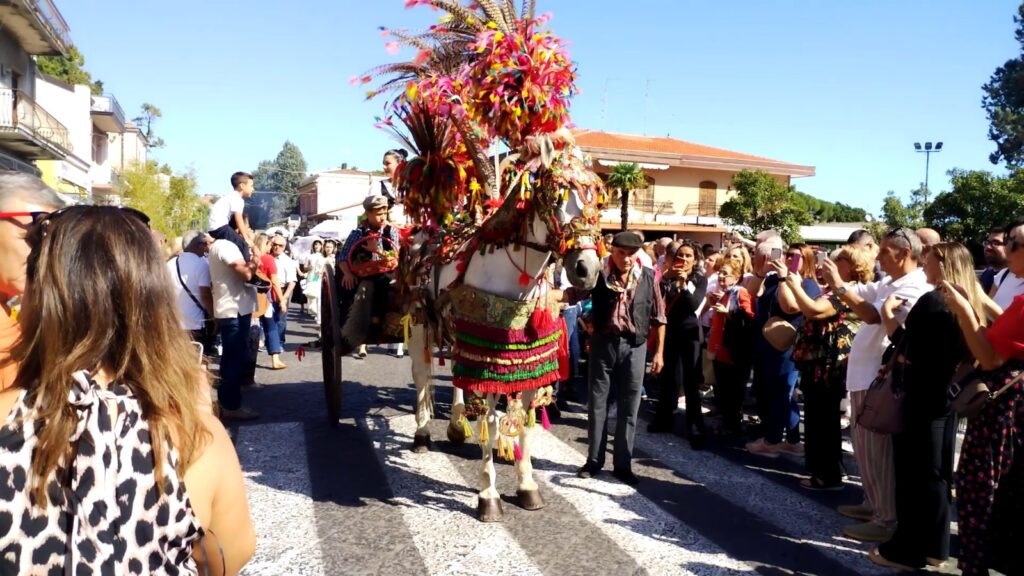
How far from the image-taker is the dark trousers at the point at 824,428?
5.28 metres

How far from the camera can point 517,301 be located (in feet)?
14.9

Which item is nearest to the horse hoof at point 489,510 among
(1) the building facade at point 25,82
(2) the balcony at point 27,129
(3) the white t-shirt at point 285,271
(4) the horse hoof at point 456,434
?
(4) the horse hoof at point 456,434

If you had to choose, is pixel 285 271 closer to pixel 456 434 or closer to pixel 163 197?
pixel 456 434

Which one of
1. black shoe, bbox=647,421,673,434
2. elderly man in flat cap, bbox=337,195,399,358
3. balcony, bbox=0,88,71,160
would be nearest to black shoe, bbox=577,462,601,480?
black shoe, bbox=647,421,673,434

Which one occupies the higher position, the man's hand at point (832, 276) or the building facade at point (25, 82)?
the building facade at point (25, 82)

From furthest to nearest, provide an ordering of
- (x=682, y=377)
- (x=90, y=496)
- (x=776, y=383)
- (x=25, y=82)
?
1. (x=25, y=82)
2. (x=682, y=377)
3. (x=776, y=383)
4. (x=90, y=496)

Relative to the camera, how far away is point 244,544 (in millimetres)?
1719

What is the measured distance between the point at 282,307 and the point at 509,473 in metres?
5.90

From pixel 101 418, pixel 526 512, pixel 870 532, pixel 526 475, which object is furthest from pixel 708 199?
pixel 101 418

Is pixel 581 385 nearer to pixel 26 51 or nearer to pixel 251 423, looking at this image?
pixel 251 423

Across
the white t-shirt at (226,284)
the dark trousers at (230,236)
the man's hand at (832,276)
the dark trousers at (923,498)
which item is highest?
the dark trousers at (230,236)

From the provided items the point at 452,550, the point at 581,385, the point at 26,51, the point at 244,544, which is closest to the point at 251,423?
the point at 452,550

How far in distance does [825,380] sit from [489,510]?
2643mm

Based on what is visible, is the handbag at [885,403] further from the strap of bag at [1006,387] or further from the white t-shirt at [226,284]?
the white t-shirt at [226,284]
